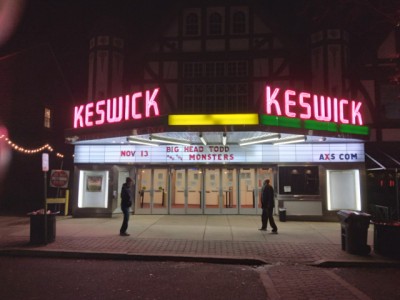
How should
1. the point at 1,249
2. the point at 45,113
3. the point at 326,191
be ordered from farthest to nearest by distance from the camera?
the point at 45,113, the point at 326,191, the point at 1,249

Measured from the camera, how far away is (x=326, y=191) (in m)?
15.7

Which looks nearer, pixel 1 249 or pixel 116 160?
pixel 1 249

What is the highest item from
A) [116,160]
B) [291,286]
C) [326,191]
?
[116,160]

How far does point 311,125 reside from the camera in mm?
12891

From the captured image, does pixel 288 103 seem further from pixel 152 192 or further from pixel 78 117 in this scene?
pixel 78 117

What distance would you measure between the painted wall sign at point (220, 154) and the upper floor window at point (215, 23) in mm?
6151

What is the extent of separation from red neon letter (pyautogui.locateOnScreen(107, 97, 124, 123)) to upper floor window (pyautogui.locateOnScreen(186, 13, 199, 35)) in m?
6.58

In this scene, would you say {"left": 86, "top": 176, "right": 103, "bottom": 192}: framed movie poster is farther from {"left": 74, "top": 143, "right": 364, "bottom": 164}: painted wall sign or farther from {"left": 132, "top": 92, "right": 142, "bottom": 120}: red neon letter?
{"left": 132, "top": 92, "right": 142, "bottom": 120}: red neon letter

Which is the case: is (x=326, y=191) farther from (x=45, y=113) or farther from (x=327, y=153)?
(x=45, y=113)

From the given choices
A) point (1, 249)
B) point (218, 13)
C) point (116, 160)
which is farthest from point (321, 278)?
point (218, 13)

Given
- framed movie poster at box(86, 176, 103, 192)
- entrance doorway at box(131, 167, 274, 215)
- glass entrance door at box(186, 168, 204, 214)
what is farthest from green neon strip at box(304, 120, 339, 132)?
framed movie poster at box(86, 176, 103, 192)

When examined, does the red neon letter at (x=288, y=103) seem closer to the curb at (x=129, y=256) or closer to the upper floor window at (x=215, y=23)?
the curb at (x=129, y=256)

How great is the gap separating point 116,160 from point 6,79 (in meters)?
8.12

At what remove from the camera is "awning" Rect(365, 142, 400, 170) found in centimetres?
1521
